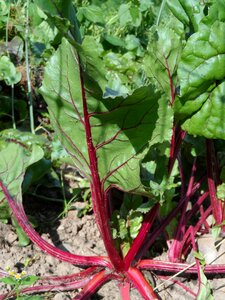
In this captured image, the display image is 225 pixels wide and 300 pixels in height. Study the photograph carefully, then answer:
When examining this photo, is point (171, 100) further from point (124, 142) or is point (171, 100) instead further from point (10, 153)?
point (10, 153)

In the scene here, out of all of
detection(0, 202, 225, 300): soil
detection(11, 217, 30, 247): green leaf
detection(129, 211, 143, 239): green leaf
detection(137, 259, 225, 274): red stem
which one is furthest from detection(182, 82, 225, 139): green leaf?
detection(11, 217, 30, 247): green leaf

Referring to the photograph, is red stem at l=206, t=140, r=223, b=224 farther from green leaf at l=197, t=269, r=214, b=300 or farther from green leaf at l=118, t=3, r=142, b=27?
green leaf at l=118, t=3, r=142, b=27

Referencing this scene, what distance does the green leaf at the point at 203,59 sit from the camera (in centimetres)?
174

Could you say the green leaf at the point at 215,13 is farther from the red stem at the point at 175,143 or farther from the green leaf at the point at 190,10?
the red stem at the point at 175,143

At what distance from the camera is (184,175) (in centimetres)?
247

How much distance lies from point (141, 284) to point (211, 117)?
0.66m

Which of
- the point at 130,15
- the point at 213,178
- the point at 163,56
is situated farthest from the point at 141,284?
the point at 130,15

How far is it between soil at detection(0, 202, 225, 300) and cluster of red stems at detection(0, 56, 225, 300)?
0.03m

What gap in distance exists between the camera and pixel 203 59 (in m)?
1.76

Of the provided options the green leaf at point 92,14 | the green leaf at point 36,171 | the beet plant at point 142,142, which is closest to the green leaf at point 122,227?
the beet plant at point 142,142

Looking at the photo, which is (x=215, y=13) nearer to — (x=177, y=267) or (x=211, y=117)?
(x=211, y=117)

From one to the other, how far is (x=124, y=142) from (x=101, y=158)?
0.10m

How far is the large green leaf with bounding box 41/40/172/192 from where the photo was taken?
169 centimetres

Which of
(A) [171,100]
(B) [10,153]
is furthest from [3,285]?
(A) [171,100]
